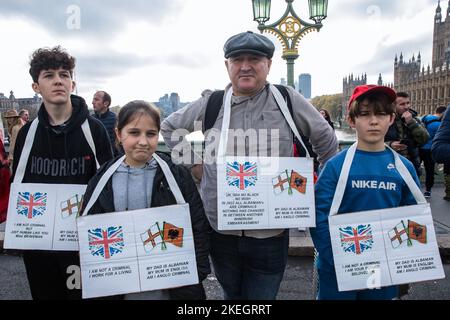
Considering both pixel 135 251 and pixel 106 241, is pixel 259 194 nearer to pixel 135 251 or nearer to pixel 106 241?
pixel 135 251

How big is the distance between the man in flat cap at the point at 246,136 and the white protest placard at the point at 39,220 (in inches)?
29.2

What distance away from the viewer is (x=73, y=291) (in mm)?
2234

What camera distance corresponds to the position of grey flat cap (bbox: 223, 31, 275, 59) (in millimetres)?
1981

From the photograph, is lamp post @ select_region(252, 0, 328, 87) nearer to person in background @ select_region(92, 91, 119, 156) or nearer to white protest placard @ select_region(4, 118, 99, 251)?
person in background @ select_region(92, 91, 119, 156)

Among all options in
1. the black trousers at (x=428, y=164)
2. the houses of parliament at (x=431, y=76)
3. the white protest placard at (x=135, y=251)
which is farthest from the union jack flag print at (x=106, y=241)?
the houses of parliament at (x=431, y=76)

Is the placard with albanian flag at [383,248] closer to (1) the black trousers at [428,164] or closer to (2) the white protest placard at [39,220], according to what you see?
(2) the white protest placard at [39,220]

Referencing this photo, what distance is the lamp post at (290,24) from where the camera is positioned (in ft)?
27.4

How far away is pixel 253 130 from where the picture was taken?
2.04 metres

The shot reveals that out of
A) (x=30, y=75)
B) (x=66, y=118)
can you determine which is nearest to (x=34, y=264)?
(x=66, y=118)

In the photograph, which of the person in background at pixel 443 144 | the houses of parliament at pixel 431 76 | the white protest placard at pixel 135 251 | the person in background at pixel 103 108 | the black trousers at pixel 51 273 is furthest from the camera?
the houses of parliament at pixel 431 76

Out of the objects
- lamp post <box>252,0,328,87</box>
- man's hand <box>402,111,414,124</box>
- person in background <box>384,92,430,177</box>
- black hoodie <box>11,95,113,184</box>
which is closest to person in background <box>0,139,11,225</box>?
black hoodie <box>11,95,113,184</box>

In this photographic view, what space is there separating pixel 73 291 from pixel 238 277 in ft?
3.37

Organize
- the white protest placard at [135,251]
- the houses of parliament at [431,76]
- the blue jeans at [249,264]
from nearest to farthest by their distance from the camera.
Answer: the white protest placard at [135,251] → the blue jeans at [249,264] → the houses of parliament at [431,76]

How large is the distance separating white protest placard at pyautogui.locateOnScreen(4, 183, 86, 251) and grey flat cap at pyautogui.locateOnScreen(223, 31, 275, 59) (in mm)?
1285
